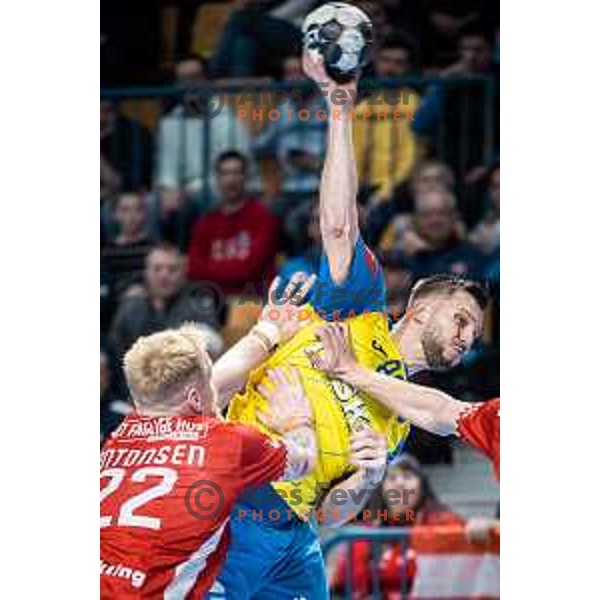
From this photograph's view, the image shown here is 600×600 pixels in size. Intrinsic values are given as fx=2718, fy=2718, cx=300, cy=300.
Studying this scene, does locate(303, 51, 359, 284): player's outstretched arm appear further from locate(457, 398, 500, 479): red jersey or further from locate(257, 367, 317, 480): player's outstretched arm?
locate(457, 398, 500, 479): red jersey

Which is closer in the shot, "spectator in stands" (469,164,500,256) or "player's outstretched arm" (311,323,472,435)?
"player's outstretched arm" (311,323,472,435)

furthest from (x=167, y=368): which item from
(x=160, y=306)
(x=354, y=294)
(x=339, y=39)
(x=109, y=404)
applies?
(x=160, y=306)

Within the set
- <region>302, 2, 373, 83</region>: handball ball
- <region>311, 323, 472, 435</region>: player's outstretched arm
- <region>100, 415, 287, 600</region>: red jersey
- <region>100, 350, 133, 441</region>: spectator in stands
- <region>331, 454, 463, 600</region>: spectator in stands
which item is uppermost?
<region>302, 2, 373, 83</region>: handball ball

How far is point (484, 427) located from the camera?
6.14m

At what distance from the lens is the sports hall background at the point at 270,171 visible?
730 centimetres

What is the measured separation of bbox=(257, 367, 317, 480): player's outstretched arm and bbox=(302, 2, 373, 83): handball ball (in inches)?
27.7

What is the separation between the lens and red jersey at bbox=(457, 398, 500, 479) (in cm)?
609

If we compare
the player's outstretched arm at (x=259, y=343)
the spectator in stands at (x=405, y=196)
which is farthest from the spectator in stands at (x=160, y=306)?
the player's outstretched arm at (x=259, y=343)

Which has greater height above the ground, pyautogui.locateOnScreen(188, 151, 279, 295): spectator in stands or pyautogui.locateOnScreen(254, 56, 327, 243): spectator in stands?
pyautogui.locateOnScreen(254, 56, 327, 243): spectator in stands

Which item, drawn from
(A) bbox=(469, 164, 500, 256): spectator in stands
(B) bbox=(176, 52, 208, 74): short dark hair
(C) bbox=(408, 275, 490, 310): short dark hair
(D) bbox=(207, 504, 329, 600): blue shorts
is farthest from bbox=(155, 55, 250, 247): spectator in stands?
(D) bbox=(207, 504, 329, 600): blue shorts

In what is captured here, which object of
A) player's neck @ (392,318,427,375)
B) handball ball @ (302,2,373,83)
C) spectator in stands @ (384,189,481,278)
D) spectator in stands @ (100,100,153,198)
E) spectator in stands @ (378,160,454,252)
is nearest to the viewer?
handball ball @ (302,2,373,83)
